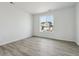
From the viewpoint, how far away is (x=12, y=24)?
15.8 feet

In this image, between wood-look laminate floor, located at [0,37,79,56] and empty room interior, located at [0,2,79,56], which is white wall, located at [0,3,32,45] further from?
wood-look laminate floor, located at [0,37,79,56]

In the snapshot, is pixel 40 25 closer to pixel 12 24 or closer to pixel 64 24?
pixel 64 24

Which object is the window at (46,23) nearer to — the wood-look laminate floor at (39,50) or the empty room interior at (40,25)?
the empty room interior at (40,25)

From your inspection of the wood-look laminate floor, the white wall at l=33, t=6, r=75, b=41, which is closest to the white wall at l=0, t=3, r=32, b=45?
the wood-look laminate floor

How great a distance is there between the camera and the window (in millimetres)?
6090

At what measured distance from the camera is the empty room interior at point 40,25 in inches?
163

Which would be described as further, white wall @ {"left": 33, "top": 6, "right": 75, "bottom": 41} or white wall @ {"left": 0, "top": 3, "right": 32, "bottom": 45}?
white wall @ {"left": 33, "top": 6, "right": 75, "bottom": 41}

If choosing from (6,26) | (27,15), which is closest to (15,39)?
(6,26)

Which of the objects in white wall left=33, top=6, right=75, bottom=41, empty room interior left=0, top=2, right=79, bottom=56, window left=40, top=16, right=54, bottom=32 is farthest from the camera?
window left=40, top=16, right=54, bottom=32

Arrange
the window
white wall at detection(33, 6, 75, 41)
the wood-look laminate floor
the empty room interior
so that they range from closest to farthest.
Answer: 1. the wood-look laminate floor
2. the empty room interior
3. white wall at detection(33, 6, 75, 41)
4. the window

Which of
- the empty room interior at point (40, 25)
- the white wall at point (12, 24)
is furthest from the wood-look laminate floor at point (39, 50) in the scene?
the white wall at point (12, 24)

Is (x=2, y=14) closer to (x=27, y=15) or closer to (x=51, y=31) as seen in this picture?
(x=27, y=15)

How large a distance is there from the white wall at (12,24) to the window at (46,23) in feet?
4.15

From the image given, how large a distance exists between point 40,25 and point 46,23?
681 mm
